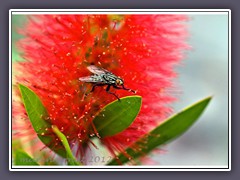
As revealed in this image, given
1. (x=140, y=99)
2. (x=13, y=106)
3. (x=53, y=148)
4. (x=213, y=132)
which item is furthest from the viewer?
(x=213, y=132)

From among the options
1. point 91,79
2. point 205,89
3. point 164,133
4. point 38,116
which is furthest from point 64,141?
point 205,89

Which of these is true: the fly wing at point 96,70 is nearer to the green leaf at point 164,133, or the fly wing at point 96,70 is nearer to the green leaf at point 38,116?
the green leaf at point 38,116

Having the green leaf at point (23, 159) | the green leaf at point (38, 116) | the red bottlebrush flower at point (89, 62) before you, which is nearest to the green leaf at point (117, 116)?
the red bottlebrush flower at point (89, 62)

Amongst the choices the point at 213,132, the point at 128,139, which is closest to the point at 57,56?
the point at 128,139

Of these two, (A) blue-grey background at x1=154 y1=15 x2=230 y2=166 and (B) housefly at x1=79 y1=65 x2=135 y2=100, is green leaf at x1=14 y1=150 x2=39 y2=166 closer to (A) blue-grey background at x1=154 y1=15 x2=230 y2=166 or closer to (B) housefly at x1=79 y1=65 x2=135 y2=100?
(B) housefly at x1=79 y1=65 x2=135 y2=100

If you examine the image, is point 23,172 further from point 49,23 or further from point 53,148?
point 49,23

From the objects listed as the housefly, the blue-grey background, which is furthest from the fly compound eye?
the blue-grey background
